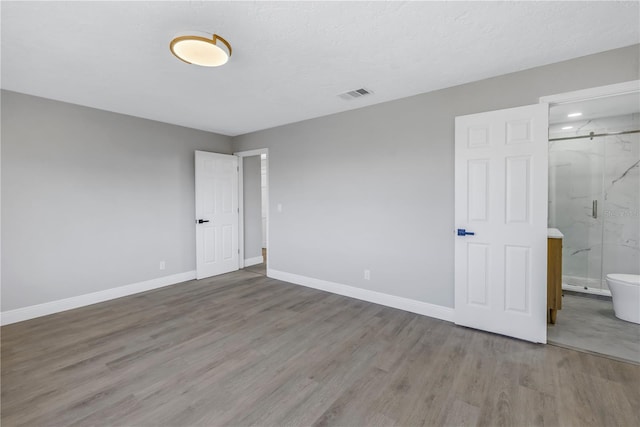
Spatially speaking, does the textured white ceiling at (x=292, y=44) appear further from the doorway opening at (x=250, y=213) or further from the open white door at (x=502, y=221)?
the doorway opening at (x=250, y=213)

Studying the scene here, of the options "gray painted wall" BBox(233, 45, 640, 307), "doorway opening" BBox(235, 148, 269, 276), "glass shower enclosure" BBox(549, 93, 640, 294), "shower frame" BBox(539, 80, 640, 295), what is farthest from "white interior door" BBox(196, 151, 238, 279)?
"glass shower enclosure" BBox(549, 93, 640, 294)

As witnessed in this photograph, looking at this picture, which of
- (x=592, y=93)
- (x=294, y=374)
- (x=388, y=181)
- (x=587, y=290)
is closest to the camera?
(x=294, y=374)

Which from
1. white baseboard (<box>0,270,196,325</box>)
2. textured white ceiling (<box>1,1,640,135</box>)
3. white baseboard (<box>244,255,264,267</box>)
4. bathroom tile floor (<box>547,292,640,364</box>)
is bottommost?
bathroom tile floor (<box>547,292,640,364</box>)

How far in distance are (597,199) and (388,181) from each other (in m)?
3.18

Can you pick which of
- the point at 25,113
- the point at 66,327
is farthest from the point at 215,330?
the point at 25,113

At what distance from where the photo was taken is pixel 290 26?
202cm

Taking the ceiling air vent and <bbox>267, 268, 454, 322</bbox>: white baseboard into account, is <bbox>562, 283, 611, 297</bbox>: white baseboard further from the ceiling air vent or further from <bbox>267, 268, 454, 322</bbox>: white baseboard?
the ceiling air vent

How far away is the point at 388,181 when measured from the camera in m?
3.62

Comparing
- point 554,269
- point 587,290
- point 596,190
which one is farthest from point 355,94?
point 587,290

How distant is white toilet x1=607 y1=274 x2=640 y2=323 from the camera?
298 cm

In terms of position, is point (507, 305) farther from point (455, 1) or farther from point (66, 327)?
point (66, 327)

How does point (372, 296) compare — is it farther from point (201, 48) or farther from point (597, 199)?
point (597, 199)

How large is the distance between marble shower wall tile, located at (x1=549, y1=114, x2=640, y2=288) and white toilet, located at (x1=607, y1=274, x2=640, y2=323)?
1.02 meters

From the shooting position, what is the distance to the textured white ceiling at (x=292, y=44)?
1857 millimetres
